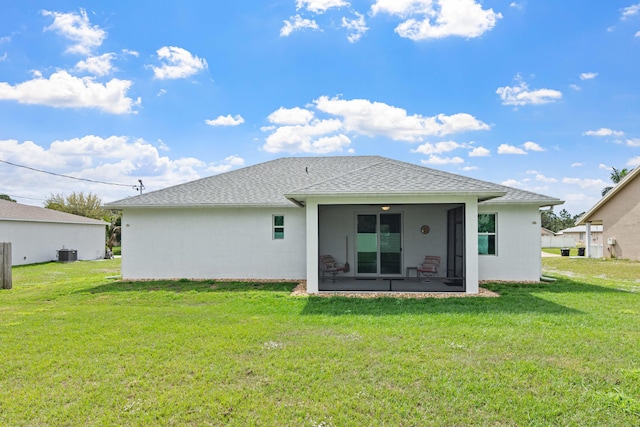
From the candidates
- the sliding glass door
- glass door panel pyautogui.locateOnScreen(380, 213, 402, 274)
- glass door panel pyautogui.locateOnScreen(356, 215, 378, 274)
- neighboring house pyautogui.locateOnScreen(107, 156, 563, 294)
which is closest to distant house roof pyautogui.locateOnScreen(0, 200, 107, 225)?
neighboring house pyautogui.locateOnScreen(107, 156, 563, 294)

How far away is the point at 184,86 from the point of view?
48.3ft

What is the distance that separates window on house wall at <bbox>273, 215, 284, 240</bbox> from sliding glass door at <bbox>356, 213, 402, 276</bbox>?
8.53 ft

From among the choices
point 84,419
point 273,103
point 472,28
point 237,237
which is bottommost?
point 84,419

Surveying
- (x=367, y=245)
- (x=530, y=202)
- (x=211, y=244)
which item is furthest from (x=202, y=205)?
(x=530, y=202)

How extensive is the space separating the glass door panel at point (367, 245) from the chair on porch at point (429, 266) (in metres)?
1.51

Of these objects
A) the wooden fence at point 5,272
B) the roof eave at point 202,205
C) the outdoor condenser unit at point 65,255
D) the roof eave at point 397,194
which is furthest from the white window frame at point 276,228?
the outdoor condenser unit at point 65,255

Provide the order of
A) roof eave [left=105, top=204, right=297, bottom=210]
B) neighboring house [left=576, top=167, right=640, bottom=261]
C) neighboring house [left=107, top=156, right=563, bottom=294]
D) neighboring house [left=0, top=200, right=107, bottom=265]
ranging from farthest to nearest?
neighboring house [left=576, top=167, right=640, bottom=261] → neighboring house [left=0, top=200, right=107, bottom=265] → roof eave [left=105, top=204, right=297, bottom=210] → neighboring house [left=107, top=156, right=563, bottom=294]

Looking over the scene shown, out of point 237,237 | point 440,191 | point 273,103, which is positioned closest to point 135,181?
point 273,103

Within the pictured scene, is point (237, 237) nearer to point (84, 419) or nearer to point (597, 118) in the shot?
point (84, 419)

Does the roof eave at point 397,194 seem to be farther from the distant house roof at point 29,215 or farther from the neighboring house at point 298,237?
the distant house roof at point 29,215

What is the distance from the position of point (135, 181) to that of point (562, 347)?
1547 inches

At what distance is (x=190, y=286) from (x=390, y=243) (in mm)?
6538

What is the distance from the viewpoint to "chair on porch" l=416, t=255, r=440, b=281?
38.7ft

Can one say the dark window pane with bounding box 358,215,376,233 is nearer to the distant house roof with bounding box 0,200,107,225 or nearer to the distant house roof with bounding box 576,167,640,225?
the distant house roof with bounding box 576,167,640,225
